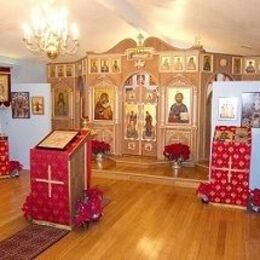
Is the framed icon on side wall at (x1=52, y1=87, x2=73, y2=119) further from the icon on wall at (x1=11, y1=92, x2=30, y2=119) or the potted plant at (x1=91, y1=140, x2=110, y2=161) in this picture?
the potted plant at (x1=91, y1=140, x2=110, y2=161)

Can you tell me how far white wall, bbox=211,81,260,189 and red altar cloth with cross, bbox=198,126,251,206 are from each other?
0.44m

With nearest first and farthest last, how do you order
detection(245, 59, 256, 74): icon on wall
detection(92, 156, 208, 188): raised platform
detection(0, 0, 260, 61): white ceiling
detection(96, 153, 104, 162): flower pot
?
detection(0, 0, 260, 61): white ceiling → detection(92, 156, 208, 188): raised platform → detection(96, 153, 104, 162): flower pot → detection(245, 59, 256, 74): icon on wall

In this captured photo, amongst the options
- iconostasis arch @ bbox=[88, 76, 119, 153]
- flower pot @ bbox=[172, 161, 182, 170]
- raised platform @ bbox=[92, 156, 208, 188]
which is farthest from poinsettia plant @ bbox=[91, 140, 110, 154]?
Answer: flower pot @ bbox=[172, 161, 182, 170]

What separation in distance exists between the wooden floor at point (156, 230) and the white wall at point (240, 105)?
1.05 m

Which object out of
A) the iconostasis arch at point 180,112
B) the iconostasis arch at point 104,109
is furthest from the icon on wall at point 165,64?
the iconostasis arch at point 104,109

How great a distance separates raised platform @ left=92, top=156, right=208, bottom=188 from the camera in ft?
23.2

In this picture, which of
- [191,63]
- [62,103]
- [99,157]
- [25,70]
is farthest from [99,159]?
[25,70]

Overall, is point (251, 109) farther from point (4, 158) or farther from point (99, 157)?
point (4, 158)

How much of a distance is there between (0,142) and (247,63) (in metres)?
6.13

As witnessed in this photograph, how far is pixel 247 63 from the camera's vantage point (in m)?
8.30

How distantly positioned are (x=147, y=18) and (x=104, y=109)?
3.02m

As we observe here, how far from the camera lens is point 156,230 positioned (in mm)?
4660

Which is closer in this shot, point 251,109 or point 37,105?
point 251,109

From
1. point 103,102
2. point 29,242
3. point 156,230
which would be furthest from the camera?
point 103,102
